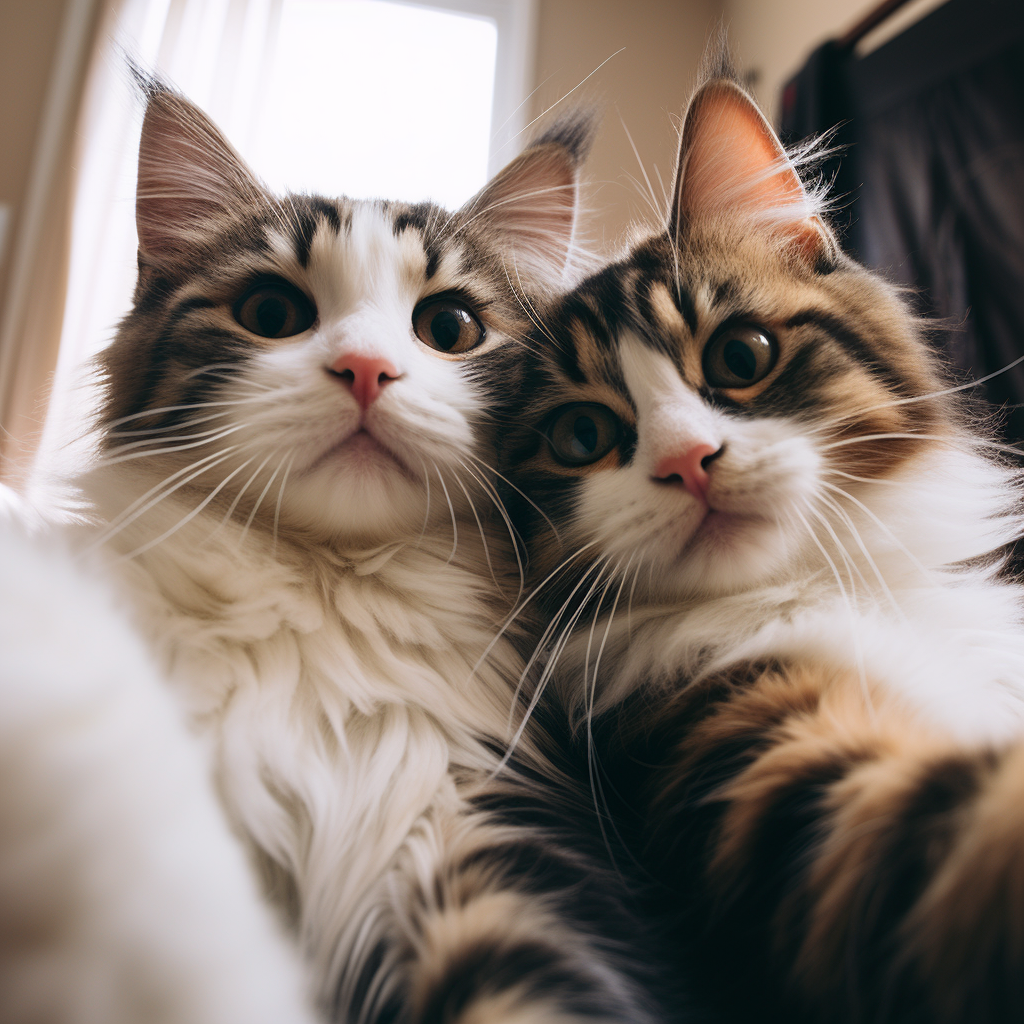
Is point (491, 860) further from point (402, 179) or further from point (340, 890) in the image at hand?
point (402, 179)

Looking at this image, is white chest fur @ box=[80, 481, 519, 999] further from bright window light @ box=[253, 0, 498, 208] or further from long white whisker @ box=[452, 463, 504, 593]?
bright window light @ box=[253, 0, 498, 208]

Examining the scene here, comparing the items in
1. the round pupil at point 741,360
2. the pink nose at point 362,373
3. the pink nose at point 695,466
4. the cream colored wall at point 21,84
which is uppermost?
the cream colored wall at point 21,84

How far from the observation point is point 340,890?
0.49 meters

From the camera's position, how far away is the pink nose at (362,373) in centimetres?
64

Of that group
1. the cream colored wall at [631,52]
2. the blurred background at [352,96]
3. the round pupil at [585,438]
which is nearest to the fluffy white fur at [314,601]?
the round pupil at [585,438]

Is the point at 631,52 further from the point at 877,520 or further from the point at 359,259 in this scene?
the point at 877,520

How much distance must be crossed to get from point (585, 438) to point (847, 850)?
47 centimetres

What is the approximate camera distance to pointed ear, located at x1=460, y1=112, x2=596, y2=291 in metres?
0.96

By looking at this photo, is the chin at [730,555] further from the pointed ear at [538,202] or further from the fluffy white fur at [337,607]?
the pointed ear at [538,202]

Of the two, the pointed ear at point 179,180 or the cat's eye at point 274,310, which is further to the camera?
the pointed ear at point 179,180

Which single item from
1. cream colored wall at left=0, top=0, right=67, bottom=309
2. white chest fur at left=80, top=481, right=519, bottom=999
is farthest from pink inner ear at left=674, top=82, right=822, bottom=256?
cream colored wall at left=0, top=0, right=67, bottom=309

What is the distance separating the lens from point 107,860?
38 centimetres

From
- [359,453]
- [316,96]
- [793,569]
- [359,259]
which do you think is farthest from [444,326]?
[316,96]

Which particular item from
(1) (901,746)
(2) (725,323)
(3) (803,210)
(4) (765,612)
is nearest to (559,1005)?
(1) (901,746)
